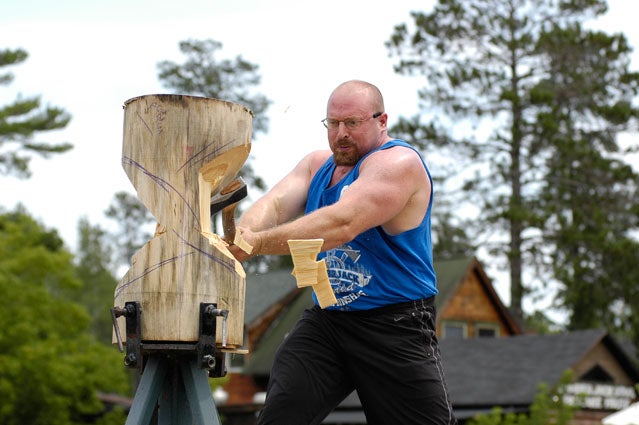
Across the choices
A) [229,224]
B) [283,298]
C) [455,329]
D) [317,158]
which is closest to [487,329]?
[455,329]

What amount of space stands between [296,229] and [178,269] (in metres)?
0.48

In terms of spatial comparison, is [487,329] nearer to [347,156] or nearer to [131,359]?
[347,156]

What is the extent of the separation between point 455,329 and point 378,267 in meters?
26.7

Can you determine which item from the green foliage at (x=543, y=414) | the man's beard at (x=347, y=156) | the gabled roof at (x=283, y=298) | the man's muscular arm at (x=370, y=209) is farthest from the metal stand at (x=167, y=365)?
the gabled roof at (x=283, y=298)

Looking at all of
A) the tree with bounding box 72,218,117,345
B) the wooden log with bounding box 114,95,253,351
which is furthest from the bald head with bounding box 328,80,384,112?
the tree with bounding box 72,218,117,345

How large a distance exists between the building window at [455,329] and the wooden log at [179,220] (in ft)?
86.9

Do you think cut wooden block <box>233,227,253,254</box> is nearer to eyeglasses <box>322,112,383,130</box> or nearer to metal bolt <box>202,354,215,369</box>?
metal bolt <box>202,354,215,369</box>

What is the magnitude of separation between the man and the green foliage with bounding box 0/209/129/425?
19.7 metres

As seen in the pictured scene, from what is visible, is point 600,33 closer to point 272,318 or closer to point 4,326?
point 272,318

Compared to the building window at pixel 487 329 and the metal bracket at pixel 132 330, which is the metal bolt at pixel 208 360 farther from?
the building window at pixel 487 329

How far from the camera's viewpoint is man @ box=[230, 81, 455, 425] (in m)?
4.14

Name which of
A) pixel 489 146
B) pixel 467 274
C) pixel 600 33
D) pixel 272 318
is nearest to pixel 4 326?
pixel 272 318

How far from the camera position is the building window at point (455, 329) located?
30.1 metres

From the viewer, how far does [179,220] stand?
386 cm
